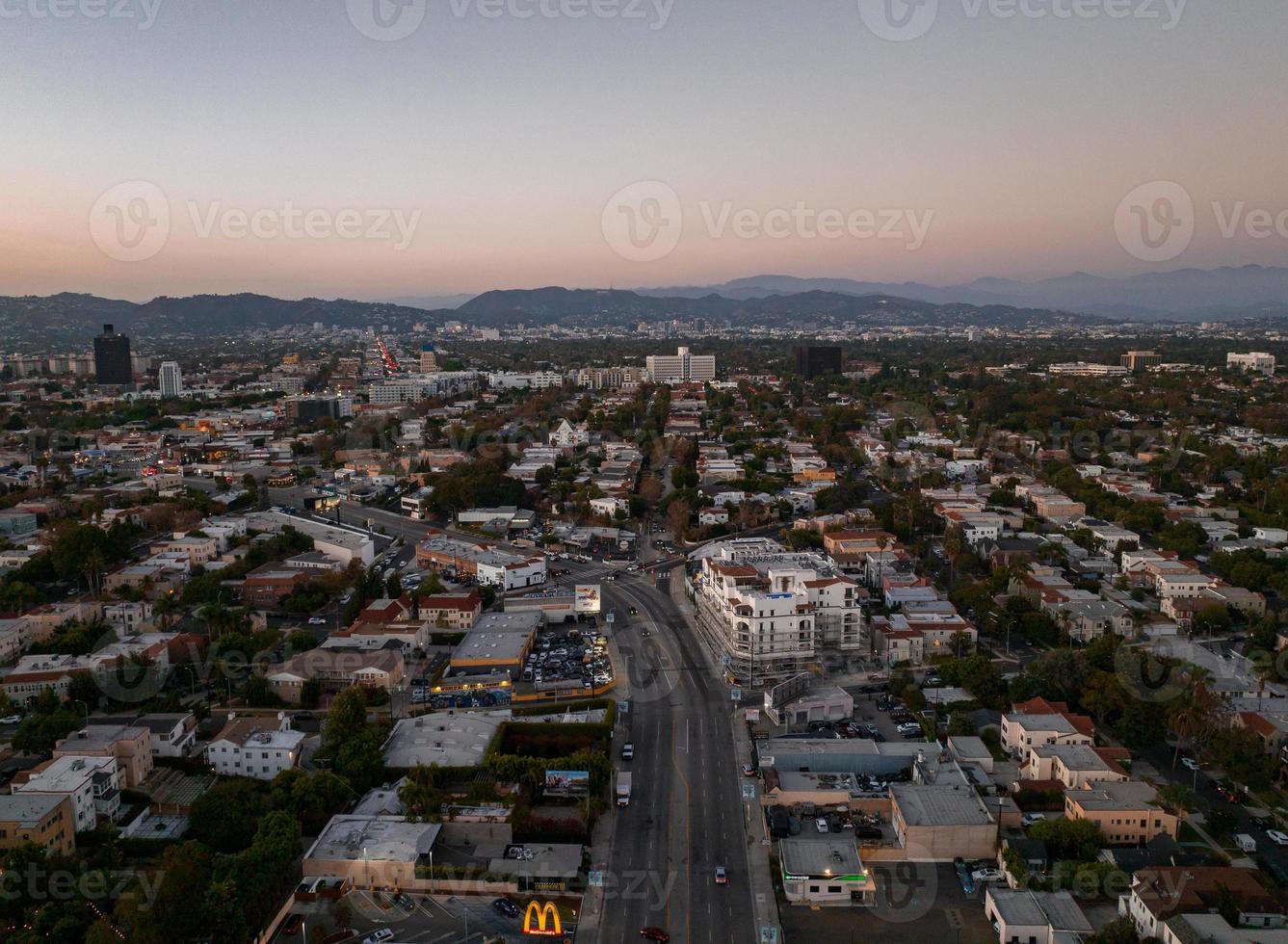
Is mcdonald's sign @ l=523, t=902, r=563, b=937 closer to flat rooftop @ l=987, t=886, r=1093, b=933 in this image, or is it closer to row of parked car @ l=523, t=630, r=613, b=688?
flat rooftop @ l=987, t=886, r=1093, b=933

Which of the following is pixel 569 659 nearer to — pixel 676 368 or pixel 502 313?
pixel 676 368

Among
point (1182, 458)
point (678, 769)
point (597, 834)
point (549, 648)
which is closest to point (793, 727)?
point (678, 769)

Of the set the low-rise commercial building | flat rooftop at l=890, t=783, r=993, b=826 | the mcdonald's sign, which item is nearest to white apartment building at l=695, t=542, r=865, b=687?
flat rooftop at l=890, t=783, r=993, b=826

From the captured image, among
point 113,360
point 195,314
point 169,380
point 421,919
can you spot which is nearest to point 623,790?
point 421,919

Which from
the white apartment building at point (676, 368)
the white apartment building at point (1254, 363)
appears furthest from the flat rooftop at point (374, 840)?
the white apartment building at point (1254, 363)

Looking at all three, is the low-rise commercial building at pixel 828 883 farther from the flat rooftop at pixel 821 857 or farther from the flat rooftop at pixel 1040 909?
the flat rooftop at pixel 1040 909

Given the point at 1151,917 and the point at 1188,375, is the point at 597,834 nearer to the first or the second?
the point at 1151,917
